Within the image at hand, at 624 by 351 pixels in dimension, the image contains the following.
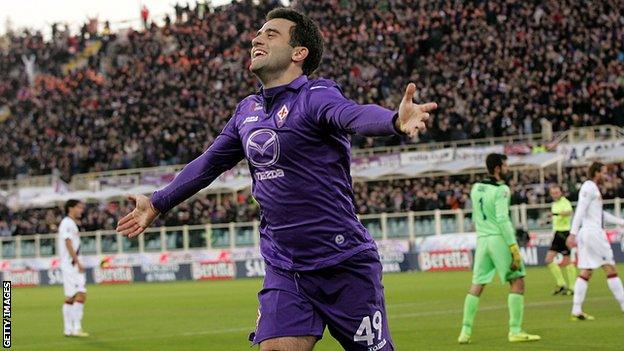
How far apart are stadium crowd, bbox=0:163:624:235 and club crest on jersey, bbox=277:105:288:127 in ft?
93.5

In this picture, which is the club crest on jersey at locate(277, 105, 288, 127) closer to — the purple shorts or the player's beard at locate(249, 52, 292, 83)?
the player's beard at locate(249, 52, 292, 83)

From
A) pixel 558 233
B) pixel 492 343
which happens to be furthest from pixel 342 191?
pixel 558 233

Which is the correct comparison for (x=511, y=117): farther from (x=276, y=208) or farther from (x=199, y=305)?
(x=276, y=208)

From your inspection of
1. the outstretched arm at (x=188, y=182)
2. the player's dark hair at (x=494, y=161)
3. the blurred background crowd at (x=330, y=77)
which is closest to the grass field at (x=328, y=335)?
the player's dark hair at (x=494, y=161)

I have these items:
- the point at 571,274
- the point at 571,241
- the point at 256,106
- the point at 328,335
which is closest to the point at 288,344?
the point at 256,106

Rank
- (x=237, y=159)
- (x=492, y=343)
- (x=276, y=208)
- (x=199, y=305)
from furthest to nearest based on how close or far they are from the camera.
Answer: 1. (x=199, y=305)
2. (x=492, y=343)
3. (x=237, y=159)
4. (x=276, y=208)

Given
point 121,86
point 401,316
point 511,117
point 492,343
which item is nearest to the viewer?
point 492,343

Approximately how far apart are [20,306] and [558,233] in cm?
1431

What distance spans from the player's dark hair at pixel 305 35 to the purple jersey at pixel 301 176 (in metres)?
0.20

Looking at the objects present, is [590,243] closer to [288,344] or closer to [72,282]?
[72,282]

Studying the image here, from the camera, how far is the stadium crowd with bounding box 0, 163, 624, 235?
37.0 m

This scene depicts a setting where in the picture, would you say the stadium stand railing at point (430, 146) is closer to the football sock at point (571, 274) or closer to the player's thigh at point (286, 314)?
the football sock at point (571, 274)

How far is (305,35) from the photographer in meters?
7.00

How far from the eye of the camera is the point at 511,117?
41.7 meters
